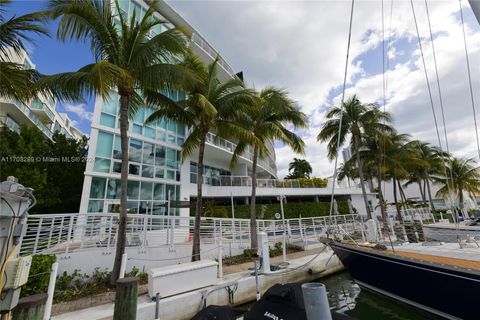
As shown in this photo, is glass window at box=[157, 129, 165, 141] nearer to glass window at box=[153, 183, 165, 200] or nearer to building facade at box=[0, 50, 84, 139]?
glass window at box=[153, 183, 165, 200]

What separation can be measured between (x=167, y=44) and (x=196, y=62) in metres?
2.49

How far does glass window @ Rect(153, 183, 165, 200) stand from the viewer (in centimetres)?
1567

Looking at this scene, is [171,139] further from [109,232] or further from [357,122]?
[357,122]

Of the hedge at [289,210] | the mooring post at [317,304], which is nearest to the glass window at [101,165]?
the hedge at [289,210]

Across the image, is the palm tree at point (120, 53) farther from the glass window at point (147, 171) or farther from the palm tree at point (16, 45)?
the glass window at point (147, 171)

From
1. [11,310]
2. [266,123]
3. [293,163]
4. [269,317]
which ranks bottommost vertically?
[269,317]

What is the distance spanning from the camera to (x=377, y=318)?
6254 millimetres

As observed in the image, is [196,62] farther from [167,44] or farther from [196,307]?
[196,307]

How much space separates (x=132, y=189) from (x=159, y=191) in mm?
1909

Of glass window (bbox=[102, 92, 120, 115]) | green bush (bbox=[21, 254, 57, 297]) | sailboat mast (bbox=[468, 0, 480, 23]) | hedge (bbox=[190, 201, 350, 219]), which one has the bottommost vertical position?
green bush (bbox=[21, 254, 57, 297])

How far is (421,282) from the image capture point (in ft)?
18.1

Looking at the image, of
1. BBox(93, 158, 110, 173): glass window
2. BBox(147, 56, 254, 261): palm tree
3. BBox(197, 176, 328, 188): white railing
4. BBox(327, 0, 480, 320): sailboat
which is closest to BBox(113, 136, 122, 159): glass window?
BBox(93, 158, 110, 173): glass window

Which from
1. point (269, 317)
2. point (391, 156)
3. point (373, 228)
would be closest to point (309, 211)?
point (391, 156)

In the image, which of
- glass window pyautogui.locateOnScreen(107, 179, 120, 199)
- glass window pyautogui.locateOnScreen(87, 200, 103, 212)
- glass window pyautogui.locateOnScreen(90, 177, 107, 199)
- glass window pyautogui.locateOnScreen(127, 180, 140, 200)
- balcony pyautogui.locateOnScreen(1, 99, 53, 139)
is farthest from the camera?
balcony pyautogui.locateOnScreen(1, 99, 53, 139)
